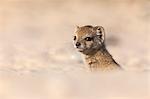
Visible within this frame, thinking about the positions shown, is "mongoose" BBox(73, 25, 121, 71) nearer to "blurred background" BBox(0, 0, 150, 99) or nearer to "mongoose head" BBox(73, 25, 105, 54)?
"mongoose head" BBox(73, 25, 105, 54)

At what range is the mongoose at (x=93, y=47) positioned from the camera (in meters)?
1.37

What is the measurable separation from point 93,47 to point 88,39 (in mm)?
33

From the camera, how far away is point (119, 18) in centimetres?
207

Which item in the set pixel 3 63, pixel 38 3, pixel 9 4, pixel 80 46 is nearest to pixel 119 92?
pixel 80 46

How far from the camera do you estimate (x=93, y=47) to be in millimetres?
1419

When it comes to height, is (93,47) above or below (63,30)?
below

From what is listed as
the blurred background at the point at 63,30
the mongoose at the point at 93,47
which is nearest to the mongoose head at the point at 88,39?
the mongoose at the point at 93,47

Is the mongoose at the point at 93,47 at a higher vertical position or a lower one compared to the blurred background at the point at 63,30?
lower

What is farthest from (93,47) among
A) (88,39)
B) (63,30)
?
(63,30)

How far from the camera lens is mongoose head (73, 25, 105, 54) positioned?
54.0 inches

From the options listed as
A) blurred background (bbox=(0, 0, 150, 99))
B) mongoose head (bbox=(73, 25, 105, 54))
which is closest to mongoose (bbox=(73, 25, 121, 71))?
mongoose head (bbox=(73, 25, 105, 54))

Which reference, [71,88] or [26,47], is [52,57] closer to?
[26,47]

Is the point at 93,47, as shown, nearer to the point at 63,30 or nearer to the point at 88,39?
the point at 88,39

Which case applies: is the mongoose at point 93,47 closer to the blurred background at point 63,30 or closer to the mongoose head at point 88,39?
the mongoose head at point 88,39
